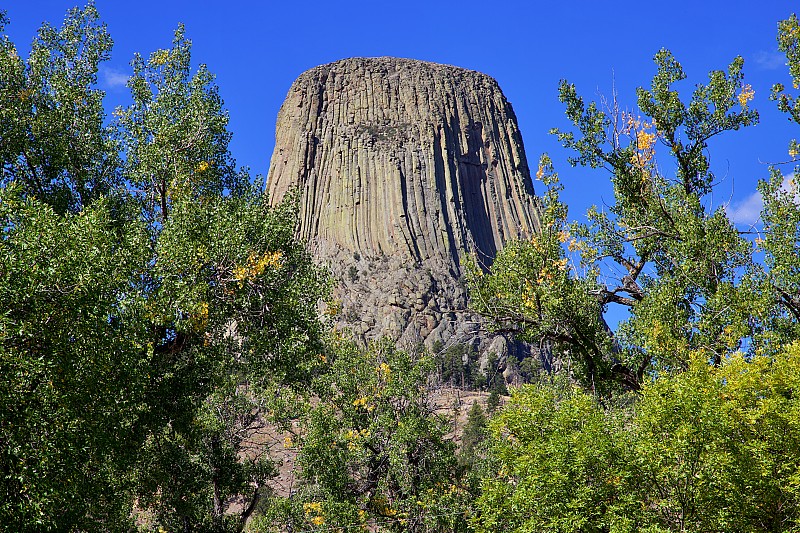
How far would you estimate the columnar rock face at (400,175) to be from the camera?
14462 centimetres

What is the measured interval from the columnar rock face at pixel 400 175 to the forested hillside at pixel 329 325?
114 m

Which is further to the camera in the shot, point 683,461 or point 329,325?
point 329,325

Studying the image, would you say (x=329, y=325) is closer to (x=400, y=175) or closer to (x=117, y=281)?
(x=117, y=281)

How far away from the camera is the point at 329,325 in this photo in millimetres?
19234

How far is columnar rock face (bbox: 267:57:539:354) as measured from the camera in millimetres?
144625

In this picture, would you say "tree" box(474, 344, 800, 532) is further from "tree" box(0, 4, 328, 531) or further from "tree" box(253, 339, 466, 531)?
"tree" box(253, 339, 466, 531)

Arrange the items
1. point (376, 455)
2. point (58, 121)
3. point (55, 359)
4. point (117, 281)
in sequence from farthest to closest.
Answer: point (376, 455)
point (58, 121)
point (117, 281)
point (55, 359)

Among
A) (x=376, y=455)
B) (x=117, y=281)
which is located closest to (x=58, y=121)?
(x=117, y=281)

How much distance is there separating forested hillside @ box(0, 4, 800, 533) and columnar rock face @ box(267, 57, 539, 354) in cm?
11403

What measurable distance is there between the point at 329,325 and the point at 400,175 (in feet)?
468

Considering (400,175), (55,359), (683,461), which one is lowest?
(683,461)

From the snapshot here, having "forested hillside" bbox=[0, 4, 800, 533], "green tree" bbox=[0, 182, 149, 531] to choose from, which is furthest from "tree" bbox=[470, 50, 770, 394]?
"green tree" bbox=[0, 182, 149, 531]

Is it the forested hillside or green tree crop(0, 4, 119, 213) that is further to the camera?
green tree crop(0, 4, 119, 213)

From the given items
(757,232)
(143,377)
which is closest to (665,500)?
(757,232)
